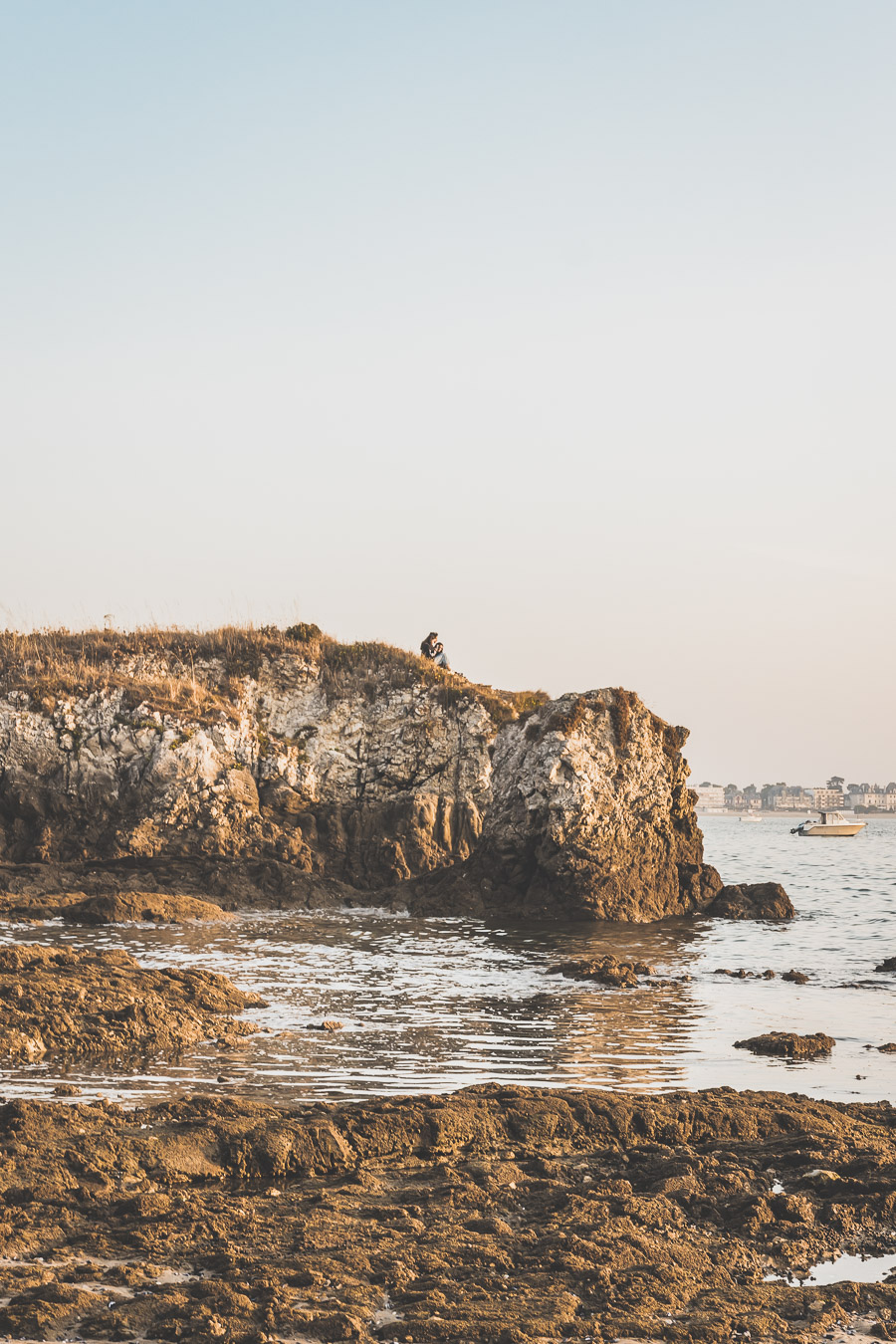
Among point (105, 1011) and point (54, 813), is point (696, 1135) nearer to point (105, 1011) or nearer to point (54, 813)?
point (105, 1011)

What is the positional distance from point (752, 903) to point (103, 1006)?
704 inches

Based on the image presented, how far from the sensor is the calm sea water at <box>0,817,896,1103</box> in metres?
8.93

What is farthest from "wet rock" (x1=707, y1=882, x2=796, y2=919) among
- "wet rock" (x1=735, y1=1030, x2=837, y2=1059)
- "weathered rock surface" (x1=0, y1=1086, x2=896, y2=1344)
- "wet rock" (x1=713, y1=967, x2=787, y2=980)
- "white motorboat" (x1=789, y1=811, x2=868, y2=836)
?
"white motorboat" (x1=789, y1=811, x2=868, y2=836)

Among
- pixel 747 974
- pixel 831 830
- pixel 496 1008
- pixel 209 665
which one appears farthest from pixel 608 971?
pixel 831 830

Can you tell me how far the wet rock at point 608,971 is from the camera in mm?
14617

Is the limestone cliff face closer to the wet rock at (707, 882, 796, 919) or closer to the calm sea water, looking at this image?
the wet rock at (707, 882, 796, 919)

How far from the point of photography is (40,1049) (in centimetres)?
A: 930

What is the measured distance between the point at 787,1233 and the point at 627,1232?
2.77ft

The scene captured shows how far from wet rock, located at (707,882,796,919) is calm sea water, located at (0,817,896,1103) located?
1156 mm

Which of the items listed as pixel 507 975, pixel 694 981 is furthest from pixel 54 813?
pixel 694 981

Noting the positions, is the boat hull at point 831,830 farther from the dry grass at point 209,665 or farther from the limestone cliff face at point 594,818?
the limestone cliff face at point 594,818

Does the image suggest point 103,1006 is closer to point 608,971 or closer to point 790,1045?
point 790,1045

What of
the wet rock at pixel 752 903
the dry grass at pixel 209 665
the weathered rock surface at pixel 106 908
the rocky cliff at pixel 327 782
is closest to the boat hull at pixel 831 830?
the dry grass at pixel 209 665

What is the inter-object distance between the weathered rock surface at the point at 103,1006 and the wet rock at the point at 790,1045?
471cm
